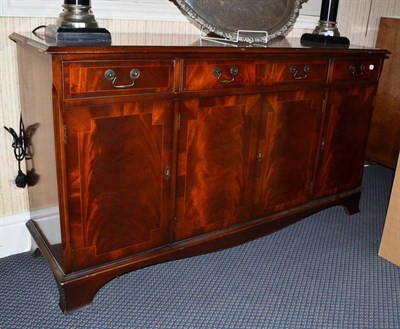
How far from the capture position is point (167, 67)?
4.78ft

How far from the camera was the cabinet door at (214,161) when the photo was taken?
1621mm

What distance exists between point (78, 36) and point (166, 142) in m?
0.46

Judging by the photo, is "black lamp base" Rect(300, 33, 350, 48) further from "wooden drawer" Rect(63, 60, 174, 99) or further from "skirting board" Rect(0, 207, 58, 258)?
"skirting board" Rect(0, 207, 58, 258)

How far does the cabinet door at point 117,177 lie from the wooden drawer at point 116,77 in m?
0.05

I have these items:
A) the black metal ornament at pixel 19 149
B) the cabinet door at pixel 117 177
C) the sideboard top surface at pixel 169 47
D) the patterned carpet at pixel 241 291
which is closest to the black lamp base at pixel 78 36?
the sideboard top surface at pixel 169 47

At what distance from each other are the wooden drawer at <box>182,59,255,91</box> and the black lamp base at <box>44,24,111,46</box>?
29 cm

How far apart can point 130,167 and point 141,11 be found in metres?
0.76

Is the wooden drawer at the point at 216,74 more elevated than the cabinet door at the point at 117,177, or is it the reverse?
the wooden drawer at the point at 216,74

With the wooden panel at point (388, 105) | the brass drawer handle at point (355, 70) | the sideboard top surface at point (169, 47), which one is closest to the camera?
the sideboard top surface at point (169, 47)

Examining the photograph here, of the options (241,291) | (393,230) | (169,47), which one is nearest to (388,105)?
(393,230)

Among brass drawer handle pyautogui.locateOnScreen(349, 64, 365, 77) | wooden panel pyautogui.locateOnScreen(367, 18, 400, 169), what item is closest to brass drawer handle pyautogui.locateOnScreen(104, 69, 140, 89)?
brass drawer handle pyautogui.locateOnScreen(349, 64, 365, 77)

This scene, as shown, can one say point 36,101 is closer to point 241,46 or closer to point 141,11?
point 141,11

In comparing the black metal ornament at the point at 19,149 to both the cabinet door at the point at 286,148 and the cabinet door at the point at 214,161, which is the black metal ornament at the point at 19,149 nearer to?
the cabinet door at the point at 214,161

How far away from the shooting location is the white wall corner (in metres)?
1.84
